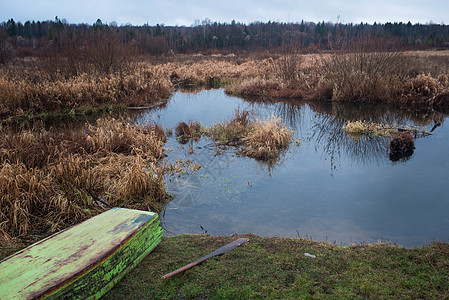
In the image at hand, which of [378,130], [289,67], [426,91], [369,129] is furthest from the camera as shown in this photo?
[289,67]

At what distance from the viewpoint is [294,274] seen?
303 cm

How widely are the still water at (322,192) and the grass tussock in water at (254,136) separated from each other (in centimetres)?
29

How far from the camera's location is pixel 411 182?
646 cm

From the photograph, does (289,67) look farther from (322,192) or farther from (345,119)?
(322,192)

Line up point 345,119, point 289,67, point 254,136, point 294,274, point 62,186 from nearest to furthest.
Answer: point 294,274 < point 62,186 < point 254,136 < point 345,119 < point 289,67

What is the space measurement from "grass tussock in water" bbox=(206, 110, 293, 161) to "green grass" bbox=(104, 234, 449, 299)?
14.8 feet

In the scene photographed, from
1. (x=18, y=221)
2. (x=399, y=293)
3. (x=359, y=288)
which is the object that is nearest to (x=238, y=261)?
(x=359, y=288)

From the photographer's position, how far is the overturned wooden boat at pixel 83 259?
102 inches

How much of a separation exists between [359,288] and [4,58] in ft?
69.5

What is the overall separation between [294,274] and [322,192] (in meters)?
3.23

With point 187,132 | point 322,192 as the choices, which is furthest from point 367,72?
point 322,192

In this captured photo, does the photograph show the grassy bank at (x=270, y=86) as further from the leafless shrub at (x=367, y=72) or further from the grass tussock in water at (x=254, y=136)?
the grass tussock in water at (x=254, y=136)

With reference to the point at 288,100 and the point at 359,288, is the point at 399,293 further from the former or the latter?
the point at 288,100

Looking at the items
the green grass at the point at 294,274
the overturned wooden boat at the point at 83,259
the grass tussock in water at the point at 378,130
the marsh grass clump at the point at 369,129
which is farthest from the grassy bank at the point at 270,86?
the green grass at the point at 294,274
